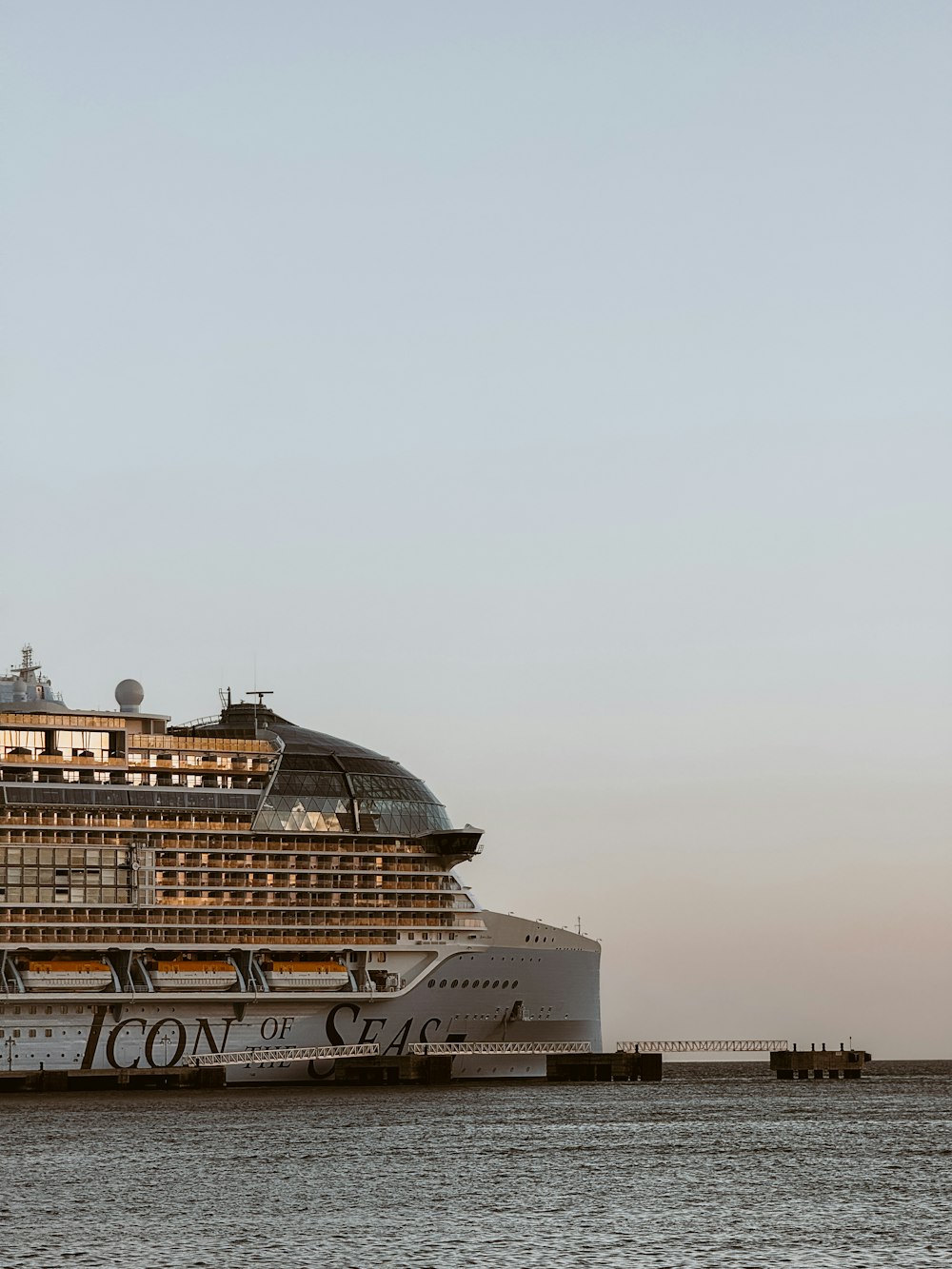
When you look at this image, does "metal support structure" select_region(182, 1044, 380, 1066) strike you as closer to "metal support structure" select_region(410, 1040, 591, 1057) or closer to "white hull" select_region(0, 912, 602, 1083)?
"white hull" select_region(0, 912, 602, 1083)

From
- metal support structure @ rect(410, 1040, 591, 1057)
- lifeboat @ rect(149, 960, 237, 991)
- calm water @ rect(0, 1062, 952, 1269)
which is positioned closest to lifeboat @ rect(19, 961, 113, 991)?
lifeboat @ rect(149, 960, 237, 991)

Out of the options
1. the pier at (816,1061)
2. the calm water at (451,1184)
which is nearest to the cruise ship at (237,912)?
the calm water at (451,1184)

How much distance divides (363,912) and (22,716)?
2184 cm

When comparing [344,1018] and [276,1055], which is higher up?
[344,1018]

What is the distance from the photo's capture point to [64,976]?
332 feet

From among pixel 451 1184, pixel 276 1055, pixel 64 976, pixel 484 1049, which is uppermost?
pixel 64 976

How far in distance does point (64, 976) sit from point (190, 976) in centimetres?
675

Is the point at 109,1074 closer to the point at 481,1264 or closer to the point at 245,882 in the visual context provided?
the point at 245,882

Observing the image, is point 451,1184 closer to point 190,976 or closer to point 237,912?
point 190,976

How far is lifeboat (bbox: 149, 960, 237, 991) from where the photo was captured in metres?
104

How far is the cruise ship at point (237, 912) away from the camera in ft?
339

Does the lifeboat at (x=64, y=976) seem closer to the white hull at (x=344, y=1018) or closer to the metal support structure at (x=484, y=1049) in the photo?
the white hull at (x=344, y=1018)

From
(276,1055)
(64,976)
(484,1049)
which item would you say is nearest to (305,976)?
(276,1055)

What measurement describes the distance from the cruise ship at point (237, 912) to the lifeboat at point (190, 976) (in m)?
0.10
